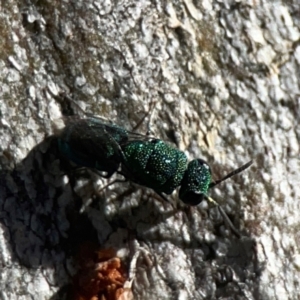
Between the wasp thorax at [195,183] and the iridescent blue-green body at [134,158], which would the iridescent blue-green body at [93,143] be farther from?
the wasp thorax at [195,183]

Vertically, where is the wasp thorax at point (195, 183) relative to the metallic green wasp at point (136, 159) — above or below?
below

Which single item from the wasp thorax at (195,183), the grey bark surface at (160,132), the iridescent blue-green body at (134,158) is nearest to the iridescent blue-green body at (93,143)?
the iridescent blue-green body at (134,158)

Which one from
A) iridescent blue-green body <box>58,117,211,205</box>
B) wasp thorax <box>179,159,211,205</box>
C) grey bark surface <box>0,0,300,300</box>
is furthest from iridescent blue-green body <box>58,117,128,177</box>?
wasp thorax <box>179,159,211,205</box>

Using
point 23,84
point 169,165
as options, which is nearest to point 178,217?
point 169,165

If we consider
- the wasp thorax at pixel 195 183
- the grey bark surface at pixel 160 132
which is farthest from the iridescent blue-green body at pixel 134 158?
the grey bark surface at pixel 160 132

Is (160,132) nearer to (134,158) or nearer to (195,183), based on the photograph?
(134,158)

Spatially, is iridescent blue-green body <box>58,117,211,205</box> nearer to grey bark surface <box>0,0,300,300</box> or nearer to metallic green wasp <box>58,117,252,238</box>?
metallic green wasp <box>58,117,252,238</box>
